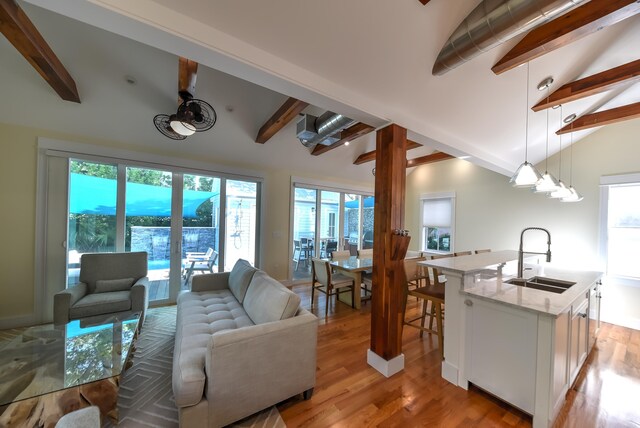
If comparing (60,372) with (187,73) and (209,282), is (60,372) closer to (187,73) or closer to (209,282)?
(209,282)

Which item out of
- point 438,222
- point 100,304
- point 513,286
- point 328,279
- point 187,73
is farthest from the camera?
point 438,222

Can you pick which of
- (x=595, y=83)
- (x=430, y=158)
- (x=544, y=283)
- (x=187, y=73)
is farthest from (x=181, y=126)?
(x=430, y=158)

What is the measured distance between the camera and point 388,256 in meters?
2.16

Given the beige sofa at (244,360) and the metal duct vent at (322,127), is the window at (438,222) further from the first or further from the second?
the beige sofa at (244,360)

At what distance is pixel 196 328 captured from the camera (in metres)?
2.04

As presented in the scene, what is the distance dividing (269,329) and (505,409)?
6.38 ft

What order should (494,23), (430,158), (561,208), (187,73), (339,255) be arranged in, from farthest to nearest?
(430,158) < (339,255) < (561,208) < (187,73) < (494,23)

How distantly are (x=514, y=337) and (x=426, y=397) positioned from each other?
85 cm

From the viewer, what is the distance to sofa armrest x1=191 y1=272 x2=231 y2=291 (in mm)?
3033

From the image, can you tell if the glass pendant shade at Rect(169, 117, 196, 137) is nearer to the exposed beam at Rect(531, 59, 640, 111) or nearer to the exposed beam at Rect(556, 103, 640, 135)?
the exposed beam at Rect(531, 59, 640, 111)

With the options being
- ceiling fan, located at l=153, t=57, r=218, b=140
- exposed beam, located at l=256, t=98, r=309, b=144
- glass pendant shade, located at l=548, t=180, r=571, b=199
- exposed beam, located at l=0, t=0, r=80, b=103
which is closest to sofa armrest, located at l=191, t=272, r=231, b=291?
ceiling fan, located at l=153, t=57, r=218, b=140

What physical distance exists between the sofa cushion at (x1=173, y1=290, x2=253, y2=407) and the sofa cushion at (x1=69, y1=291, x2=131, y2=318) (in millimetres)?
667

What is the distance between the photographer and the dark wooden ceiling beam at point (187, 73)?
84.2 inches

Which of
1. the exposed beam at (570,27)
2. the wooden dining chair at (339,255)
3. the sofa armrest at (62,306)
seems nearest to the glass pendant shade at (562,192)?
the exposed beam at (570,27)
